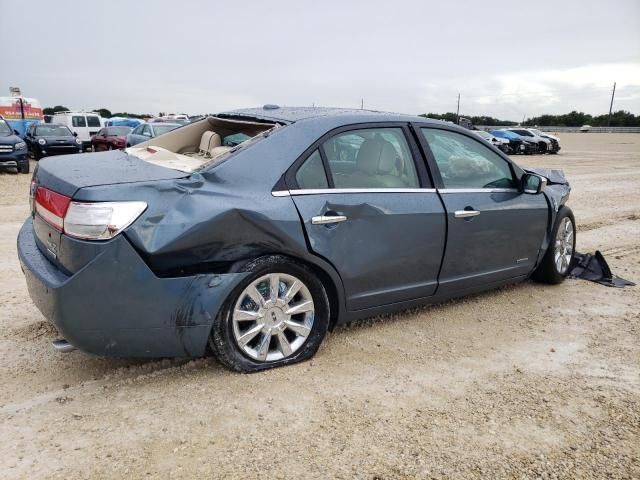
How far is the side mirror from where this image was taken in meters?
4.33

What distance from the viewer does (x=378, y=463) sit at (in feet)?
8.07

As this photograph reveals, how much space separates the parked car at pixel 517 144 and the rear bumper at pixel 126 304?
91.1 ft

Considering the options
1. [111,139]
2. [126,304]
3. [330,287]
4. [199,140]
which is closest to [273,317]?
[330,287]

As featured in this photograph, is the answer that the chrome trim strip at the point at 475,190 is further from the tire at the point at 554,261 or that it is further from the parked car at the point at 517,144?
the parked car at the point at 517,144

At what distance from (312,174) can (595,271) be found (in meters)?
Answer: 3.46

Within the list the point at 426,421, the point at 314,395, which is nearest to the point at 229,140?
the point at 314,395

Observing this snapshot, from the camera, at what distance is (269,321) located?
320cm

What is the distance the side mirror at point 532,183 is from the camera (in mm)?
4332

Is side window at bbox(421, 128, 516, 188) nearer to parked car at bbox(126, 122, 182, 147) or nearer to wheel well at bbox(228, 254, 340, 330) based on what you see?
wheel well at bbox(228, 254, 340, 330)

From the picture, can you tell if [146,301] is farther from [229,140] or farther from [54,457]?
[229,140]

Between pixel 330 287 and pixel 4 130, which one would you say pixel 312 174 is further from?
pixel 4 130

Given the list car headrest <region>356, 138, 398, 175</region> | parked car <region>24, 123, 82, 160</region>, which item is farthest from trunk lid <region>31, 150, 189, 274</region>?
parked car <region>24, 123, 82, 160</region>

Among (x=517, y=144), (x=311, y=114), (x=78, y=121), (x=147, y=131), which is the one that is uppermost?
(x=311, y=114)

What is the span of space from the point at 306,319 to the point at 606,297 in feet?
9.61
